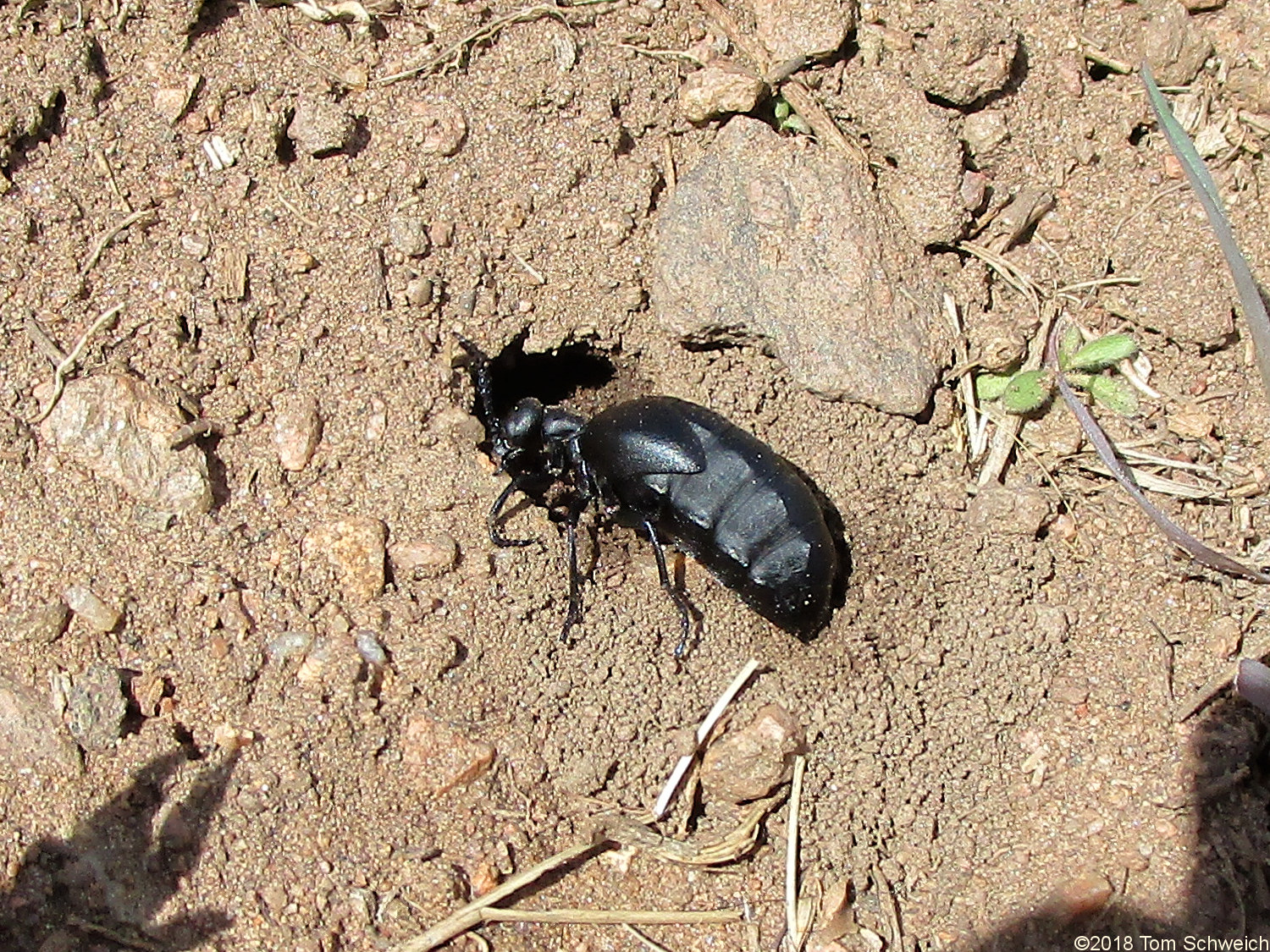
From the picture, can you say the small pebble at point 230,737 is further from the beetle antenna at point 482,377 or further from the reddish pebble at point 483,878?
the beetle antenna at point 482,377

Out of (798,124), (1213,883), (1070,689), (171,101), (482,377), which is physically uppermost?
(171,101)

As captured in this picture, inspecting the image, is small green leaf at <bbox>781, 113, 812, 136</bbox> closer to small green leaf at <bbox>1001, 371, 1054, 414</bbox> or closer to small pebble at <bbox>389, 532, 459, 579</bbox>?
small green leaf at <bbox>1001, 371, 1054, 414</bbox>

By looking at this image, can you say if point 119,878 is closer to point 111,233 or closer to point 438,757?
point 438,757

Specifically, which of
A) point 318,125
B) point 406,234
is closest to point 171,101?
point 318,125

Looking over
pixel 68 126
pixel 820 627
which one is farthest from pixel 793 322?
pixel 68 126

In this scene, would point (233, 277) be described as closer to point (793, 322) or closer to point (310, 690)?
point (310, 690)

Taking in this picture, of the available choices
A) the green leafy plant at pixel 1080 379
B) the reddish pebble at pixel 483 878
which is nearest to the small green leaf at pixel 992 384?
the green leafy plant at pixel 1080 379
